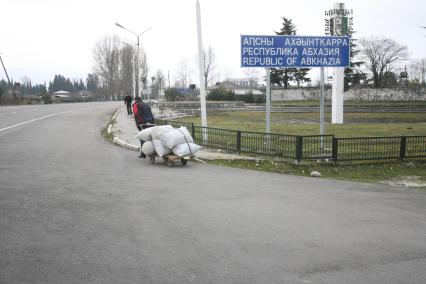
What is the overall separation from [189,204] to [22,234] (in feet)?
9.44

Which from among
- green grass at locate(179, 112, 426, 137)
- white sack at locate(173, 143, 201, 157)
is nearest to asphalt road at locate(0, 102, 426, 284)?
white sack at locate(173, 143, 201, 157)

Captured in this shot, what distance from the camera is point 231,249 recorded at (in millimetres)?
5465

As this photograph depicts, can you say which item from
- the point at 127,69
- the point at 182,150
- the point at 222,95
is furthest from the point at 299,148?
the point at 127,69

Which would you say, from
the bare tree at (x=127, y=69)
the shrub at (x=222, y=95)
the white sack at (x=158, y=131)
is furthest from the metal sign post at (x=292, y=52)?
the bare tree at (x=127, y=69)

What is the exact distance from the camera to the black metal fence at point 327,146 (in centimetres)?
1310

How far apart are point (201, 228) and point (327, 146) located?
8.76 meters

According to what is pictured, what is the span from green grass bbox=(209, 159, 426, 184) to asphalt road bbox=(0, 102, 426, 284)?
1.48m

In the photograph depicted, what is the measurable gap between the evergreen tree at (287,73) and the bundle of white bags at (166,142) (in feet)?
199

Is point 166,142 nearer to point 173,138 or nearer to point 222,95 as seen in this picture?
point 173,138

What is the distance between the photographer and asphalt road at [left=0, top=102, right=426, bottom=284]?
187 inches

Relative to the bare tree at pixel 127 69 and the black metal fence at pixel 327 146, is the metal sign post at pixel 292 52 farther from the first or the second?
the bare tree at pixel 127 69

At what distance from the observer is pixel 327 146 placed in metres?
14.1

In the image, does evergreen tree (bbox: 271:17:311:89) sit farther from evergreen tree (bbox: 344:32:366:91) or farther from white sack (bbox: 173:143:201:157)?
white sack (bbox: 173:143:201:157)

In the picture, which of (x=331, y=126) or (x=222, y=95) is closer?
(x=331, y=126)
